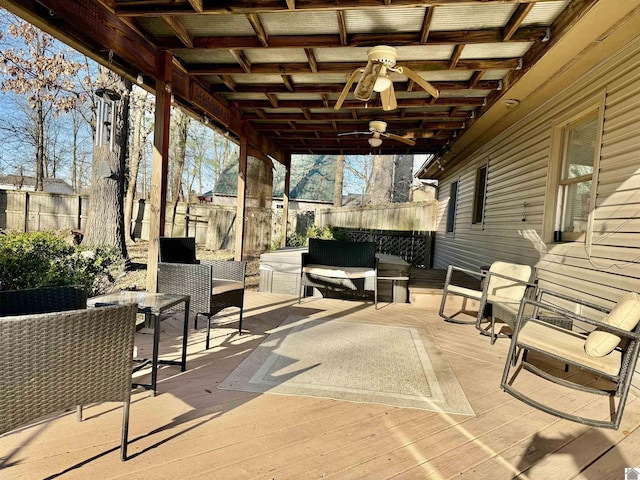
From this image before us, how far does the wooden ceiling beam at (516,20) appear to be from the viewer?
2803mm

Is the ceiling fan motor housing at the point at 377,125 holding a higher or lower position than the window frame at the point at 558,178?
higher

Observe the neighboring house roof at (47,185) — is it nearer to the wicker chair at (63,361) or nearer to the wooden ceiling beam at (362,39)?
the wooden ceiling beam at (362,39)

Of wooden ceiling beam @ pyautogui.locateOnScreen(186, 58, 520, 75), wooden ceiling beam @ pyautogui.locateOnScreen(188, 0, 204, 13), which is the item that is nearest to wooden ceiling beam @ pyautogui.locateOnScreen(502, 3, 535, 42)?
wooden ceiling beam @ pyautogui.locateOnScreen(186, 58, 520, 75)

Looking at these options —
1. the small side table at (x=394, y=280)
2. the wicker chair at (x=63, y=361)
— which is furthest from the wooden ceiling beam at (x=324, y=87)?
the wicker chair at (x=63, y=361)

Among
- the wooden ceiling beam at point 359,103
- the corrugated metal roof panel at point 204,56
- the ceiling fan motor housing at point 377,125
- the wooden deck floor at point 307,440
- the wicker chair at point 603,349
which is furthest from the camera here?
the ceiling fan motor housing at point 377,125

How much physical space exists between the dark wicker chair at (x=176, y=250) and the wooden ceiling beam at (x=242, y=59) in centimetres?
200

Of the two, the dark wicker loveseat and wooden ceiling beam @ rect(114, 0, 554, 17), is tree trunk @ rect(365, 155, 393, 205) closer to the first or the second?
the dark wicker loveseat

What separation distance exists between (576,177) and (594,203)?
69 centimetres

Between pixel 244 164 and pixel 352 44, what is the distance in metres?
3.41

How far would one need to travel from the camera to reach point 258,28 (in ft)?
10.8

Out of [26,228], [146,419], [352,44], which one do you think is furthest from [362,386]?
[26,228]

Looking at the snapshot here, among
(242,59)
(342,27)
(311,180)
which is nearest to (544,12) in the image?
(342,27)

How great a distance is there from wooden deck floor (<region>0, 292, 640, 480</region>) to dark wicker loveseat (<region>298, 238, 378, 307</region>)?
2.40m

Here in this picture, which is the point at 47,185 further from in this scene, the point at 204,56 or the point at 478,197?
the point at 478,197
